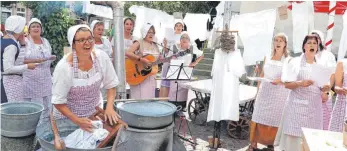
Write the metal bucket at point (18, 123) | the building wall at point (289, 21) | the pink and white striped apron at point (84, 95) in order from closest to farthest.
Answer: the pink and white striped apron at point (84, 95), the metal bucket at point (18, 123), the building wall at point (289, 21)

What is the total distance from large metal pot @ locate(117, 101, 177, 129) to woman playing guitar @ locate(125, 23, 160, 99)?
2.33 m

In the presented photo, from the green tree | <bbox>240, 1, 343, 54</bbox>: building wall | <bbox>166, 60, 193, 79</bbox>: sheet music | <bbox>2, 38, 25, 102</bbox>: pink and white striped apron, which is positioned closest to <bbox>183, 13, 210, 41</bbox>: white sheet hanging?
<bbox>240, 1, 343, 54</bbox>: building wall

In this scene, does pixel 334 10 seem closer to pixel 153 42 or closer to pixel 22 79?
pixel 153 42

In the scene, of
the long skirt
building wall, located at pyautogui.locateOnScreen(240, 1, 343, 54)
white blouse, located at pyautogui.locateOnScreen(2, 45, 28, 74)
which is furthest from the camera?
building wall, located at pyautogui.locateOnScreen(240, 1, 343, 54)

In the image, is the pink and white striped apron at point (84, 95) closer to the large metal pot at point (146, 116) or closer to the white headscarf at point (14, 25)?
the large metal pot at point (146, 116)

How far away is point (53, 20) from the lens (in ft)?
34.3

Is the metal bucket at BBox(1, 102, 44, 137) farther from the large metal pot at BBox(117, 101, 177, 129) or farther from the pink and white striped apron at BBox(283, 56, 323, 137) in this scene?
the pink and white striped apron at BBox(283, 56, 323, 137)

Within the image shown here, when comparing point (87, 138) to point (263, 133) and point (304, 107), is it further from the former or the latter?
point (263, 133)

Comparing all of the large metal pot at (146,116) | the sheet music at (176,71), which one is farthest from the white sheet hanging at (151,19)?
the large metal pot at (146,116)

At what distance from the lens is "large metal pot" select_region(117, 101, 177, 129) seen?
9.43 ft

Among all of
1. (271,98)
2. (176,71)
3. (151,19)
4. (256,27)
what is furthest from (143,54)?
(151,19)

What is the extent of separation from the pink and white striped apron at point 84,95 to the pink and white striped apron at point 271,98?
269 cm

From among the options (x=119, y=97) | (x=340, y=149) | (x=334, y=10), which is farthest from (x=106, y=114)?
(x=334, y=10)

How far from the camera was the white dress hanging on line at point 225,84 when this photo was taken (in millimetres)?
4684
